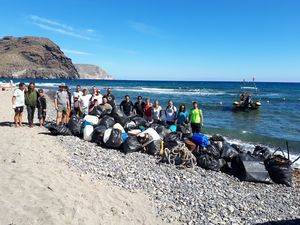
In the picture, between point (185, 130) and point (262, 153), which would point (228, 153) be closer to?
point (262, 153)

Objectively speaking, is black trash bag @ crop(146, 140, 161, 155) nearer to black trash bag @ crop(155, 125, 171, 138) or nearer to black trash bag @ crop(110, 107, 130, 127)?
black trash bag @ crop(155, 125, 171, 138)

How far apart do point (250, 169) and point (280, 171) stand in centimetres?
76

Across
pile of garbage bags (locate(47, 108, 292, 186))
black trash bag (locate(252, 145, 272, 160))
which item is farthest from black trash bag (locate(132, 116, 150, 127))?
black trash bag (locate(252, 145, 272, 160))

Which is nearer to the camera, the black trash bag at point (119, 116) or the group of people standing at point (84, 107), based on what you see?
the group of people standing at point (84, 107)

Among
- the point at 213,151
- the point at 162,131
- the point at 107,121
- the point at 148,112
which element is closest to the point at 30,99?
the point at 107,121

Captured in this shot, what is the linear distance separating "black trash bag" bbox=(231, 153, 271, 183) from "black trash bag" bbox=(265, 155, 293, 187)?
24 centimetres

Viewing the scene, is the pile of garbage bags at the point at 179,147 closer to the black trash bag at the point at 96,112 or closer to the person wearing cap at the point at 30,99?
the black trash bag at the point at 96,112

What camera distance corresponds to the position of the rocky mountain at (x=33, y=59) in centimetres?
14682

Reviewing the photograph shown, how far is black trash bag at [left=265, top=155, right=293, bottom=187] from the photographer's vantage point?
32.1ft

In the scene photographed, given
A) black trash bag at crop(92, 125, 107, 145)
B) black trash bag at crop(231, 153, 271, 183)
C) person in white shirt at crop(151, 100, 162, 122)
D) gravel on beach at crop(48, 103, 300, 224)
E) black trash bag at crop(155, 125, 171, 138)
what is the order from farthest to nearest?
person in white shirt at crop(151, 100, 162, 122)
black trash bag at crop(155, 125, 171, 138)
black trash bag at crop(92, 125, 107, 145)
black trash bag at crop(231, 153, 271, 183)
gravel on beach at crop(48, 103, 300, 224)

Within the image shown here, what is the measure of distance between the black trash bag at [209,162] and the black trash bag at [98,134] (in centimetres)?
284

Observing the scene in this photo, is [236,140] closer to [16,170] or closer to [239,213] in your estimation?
[239,213]

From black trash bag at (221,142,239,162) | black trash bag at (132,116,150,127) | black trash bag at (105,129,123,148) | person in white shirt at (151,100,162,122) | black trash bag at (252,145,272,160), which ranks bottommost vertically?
black trash bag at (252,145,272,160)

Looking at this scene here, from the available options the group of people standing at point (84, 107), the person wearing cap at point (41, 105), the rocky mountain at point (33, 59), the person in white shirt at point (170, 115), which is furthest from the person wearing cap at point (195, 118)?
the rocky mountain at point (33, 59)
